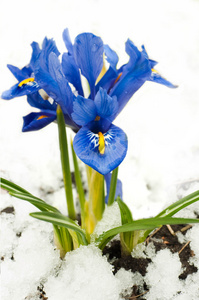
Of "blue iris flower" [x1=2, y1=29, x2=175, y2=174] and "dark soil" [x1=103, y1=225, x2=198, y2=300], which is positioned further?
"dark soil" [x1=103, y1=225, x2=198, y2=300]

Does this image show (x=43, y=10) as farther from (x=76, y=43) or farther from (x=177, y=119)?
(x=76, y=43)

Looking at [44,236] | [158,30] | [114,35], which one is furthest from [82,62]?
[158,30]

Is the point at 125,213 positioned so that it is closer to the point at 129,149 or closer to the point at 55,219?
the point at 55,219

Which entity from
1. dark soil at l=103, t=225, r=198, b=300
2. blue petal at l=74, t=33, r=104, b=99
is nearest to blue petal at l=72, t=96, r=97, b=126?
blue petal at l=74, t=33, r=104, b=99

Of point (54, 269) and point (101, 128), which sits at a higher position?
point (101, 128)

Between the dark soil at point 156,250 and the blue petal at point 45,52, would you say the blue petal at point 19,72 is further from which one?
the dark soil at point 156,250

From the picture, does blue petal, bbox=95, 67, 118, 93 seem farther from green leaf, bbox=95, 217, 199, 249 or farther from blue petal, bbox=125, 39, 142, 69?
green leaf, bbox=95, 217, 199, 249

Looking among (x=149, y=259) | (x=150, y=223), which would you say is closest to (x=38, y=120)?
(x=150, y=223)
